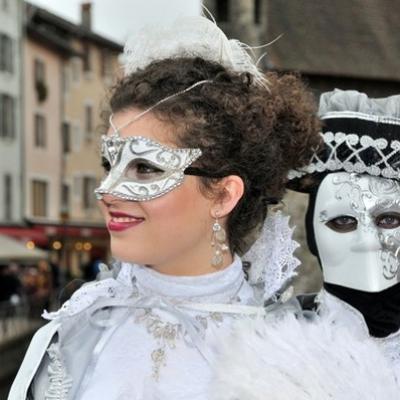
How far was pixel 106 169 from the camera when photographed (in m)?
1.94

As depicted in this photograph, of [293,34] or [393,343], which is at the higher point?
[293,34]

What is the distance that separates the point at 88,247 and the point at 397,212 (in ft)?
84.0

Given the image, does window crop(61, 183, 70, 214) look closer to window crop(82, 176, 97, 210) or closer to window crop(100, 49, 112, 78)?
window crop(82, 176, 97, 210)

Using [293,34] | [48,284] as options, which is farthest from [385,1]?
[48,284]

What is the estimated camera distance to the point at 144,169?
1.86 meters

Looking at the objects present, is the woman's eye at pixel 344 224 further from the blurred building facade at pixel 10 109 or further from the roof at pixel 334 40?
the blurred building facade at pixel 10 109

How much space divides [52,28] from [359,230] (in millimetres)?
25284

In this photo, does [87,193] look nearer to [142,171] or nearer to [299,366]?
[142,171]

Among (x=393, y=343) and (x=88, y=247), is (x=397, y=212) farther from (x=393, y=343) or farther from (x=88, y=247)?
(x=88, y=247)

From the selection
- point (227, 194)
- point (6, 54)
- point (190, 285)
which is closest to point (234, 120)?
point (227, 194)

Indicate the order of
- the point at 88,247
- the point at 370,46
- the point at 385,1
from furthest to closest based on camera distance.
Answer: the point at 88,247, the point at 370,46, the point at 385,1

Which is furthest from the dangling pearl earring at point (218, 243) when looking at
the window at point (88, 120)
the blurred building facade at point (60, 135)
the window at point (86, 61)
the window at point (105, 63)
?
the window at point (105, 63)

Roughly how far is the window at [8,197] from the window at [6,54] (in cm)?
288

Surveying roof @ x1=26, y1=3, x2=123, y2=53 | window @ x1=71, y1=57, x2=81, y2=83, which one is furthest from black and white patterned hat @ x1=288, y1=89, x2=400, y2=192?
window @ x1=71, y1=57, x2=81, y2=83
